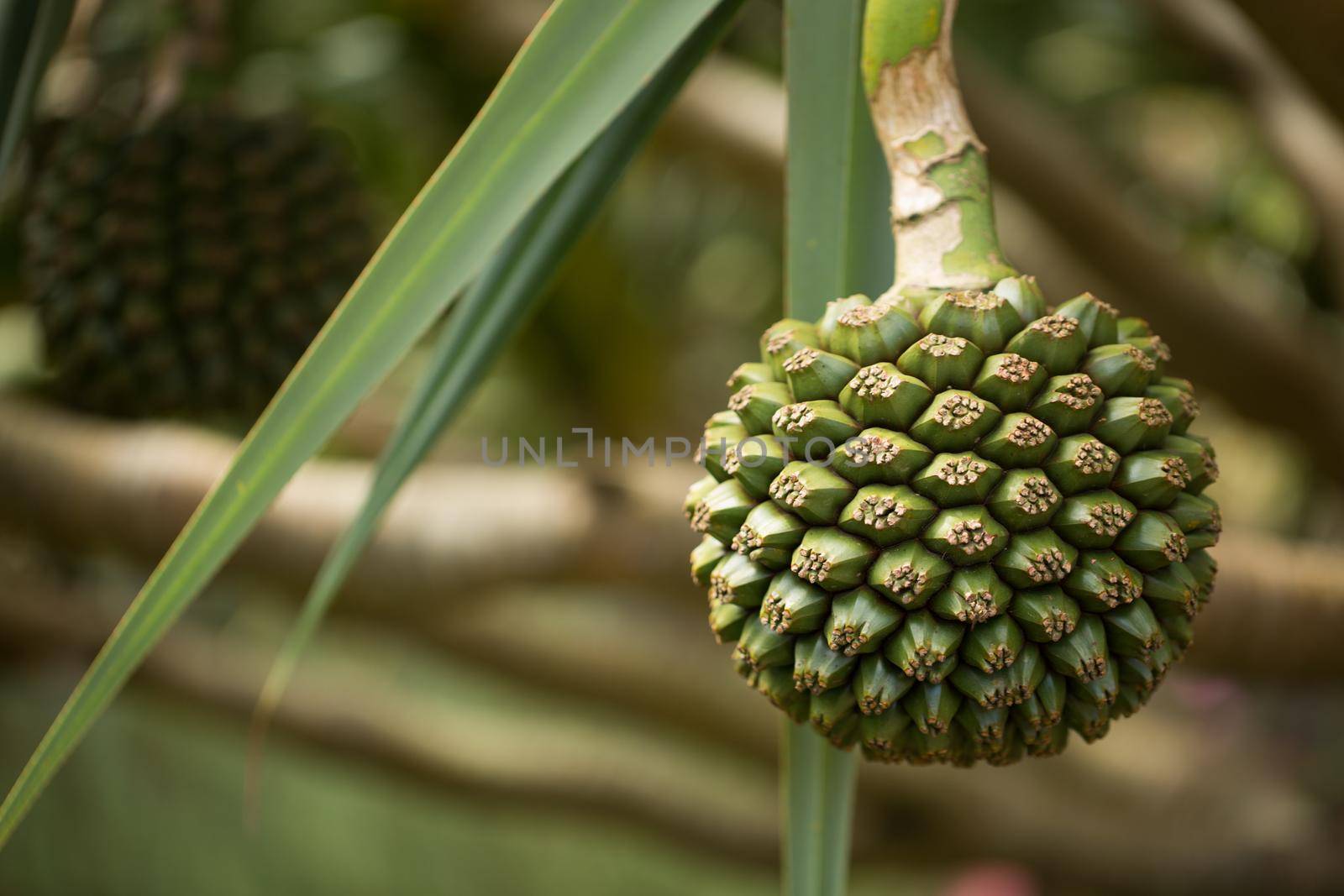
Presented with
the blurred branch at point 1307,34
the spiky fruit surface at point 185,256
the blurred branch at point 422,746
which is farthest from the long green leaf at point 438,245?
the blurred branch at point 422,746

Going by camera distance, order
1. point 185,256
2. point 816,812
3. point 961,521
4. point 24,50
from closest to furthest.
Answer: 1. point 961,521
2. point 816,812
3. point 24,50
4. point 185,256

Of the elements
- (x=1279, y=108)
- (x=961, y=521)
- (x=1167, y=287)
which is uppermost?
(x=1279, y=108)

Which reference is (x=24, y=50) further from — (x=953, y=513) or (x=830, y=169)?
(x=953, y=513)

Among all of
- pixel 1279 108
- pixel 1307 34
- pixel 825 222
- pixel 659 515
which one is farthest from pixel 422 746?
pixel 1279 108

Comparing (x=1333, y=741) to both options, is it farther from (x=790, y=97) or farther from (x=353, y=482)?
(x=790, y=97)

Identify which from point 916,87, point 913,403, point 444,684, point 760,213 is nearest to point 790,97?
point 916,87

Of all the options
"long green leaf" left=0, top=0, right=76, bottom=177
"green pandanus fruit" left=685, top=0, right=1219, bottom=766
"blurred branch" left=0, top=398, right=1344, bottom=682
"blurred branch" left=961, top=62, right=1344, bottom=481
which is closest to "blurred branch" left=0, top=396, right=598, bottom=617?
"blurred branch" left=0, top=398, right=1344, bottom=682
